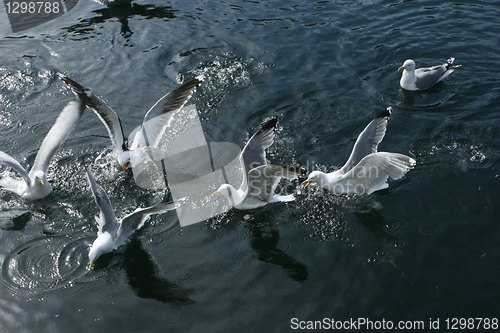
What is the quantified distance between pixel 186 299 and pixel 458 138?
6.88 metres

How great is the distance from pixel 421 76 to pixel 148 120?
723 cm

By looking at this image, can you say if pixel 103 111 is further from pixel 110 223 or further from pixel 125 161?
pixel 110 223

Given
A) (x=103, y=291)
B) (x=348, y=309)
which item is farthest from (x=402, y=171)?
(x=103, y=291)

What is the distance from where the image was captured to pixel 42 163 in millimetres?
8320

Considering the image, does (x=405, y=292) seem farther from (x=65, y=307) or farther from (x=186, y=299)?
(x=65, y=307)

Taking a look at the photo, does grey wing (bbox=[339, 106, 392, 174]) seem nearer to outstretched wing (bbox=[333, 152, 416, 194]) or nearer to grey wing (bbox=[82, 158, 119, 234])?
outstretched wing (bbox=[333, 152, 416, 194])

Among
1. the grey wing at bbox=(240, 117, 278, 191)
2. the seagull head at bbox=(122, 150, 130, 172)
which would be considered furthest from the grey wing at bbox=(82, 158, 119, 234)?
the grey wing at bbox=(240, 117, 278, 191)

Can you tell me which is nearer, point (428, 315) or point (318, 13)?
point (428, 315)

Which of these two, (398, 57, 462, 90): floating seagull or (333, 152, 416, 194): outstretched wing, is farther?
(398, 57, 462, 90): floating seagull

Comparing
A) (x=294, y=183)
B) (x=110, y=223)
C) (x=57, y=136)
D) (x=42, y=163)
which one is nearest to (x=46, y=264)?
(x=110, y=223)

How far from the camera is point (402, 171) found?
285 inches

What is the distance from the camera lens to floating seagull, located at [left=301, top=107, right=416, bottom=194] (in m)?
7.05

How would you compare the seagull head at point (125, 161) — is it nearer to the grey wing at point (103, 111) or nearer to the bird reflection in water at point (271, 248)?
the grey wing at point (103, 111)

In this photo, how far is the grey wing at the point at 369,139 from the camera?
7.92 meters
